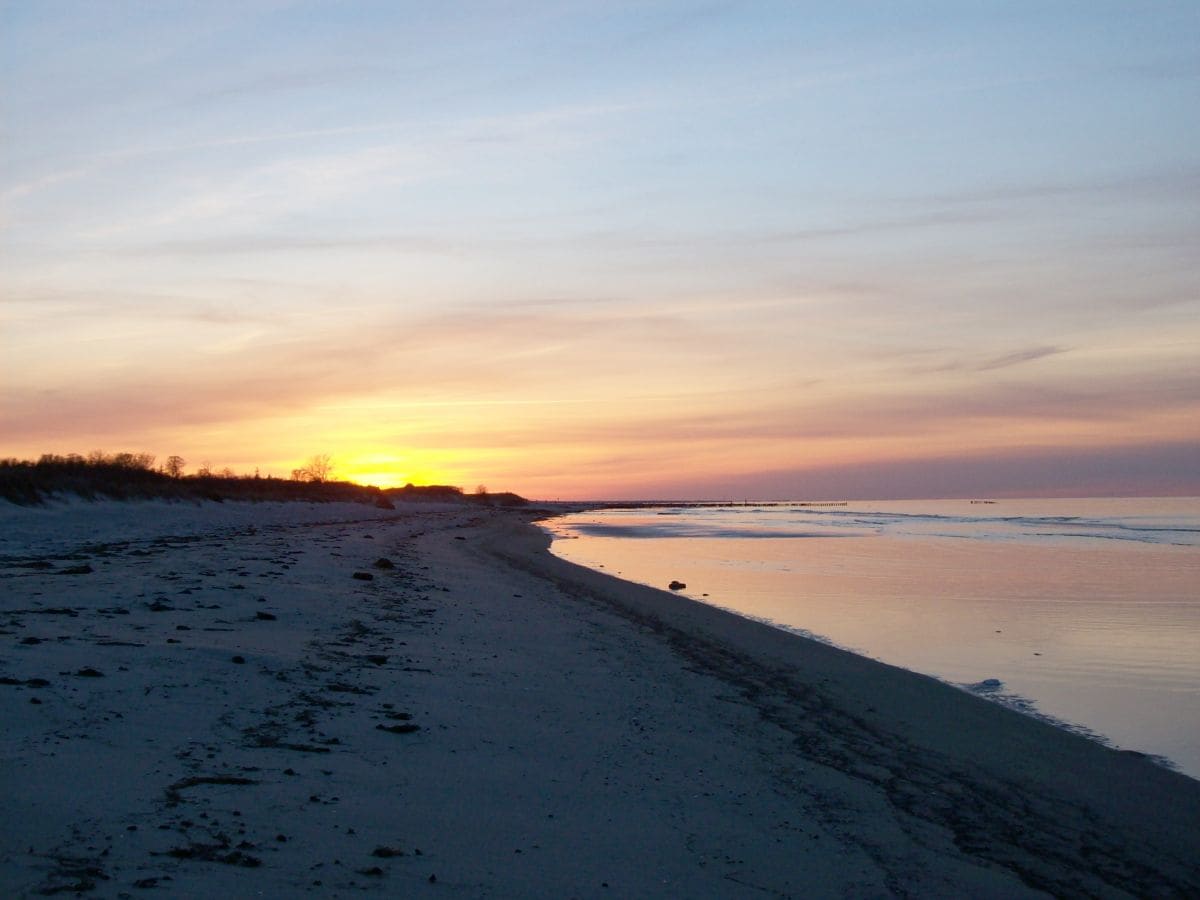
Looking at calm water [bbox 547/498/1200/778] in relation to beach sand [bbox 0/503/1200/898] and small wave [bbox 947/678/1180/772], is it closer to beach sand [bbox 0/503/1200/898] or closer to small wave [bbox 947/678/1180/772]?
small wave [bbox 947/678/1180/772]

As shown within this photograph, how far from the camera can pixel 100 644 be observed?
30.1 feet

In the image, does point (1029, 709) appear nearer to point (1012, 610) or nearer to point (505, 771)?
point (505, 771)

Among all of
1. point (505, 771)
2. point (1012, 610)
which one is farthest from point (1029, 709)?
point (1012, 610)

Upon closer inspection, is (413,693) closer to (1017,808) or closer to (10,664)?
(10,664)

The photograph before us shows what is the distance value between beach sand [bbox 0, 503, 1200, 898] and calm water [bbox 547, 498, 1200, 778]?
1.41m

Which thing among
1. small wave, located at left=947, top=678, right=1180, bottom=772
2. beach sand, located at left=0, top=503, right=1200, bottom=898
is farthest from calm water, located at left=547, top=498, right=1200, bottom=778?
beach sand, located at left=0, top=503, right=1200, bottom=898

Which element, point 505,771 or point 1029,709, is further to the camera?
point 1029,709

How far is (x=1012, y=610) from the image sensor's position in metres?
20.0

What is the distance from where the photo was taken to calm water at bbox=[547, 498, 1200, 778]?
11711mm

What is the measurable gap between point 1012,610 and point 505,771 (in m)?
16.0

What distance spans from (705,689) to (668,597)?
1012cm

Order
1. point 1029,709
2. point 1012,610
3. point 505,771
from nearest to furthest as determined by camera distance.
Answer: point 505,771 → point 1029,709 → point 1012,610

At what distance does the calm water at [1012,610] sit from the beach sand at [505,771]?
1411 mm

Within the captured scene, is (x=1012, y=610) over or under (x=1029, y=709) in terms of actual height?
over
